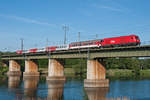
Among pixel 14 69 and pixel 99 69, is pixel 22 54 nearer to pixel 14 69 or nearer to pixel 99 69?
pixel 14 69

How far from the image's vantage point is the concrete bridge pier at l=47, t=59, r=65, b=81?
70.2 meters

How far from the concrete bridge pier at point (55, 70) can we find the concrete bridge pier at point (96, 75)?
1864cm

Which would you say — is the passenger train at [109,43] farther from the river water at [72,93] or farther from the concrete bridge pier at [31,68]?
the concrete bridge pier at [31,68]

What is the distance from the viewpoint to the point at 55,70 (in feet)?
234

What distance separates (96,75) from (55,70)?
21.0 metres

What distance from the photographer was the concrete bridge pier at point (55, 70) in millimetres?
70225

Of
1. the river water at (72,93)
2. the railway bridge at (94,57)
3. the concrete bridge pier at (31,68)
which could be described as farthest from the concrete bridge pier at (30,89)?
the concrete bridge pier at (31,68)

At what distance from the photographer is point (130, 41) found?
2050 inches

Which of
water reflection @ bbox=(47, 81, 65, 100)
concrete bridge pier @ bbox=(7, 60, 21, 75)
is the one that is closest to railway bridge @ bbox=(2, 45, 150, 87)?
water reflection @ bbox=(47, 81, 65, 100)

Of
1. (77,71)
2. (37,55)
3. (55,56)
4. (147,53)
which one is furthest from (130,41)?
(77,71)

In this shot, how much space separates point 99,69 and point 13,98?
22.8 meters

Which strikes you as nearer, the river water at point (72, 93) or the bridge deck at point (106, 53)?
the river water at point (72, 93)

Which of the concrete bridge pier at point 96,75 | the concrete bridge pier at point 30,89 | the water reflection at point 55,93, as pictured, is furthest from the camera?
the concrete bridge pier at point 96,75

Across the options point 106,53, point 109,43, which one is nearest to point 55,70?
point 109,43
